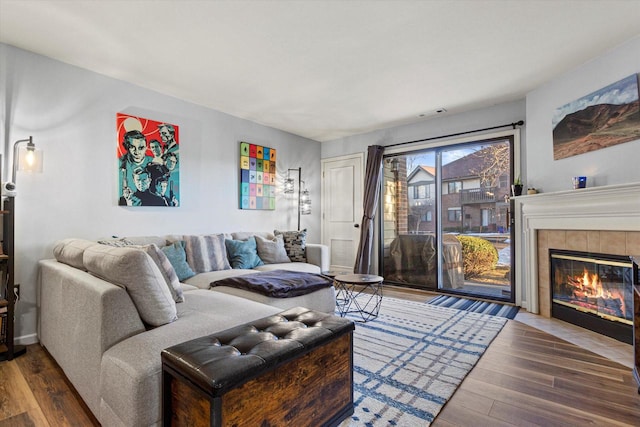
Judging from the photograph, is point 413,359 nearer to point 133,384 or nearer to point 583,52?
point 133,384

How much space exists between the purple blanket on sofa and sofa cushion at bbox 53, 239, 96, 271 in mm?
1135

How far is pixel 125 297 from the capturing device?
159cm

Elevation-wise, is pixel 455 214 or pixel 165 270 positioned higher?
pixel 455 214

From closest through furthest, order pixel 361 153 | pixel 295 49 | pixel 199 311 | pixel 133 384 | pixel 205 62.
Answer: pixel 133 384, pixel 199 311, pixel 295 49, pixel 205 62, pixel 361 153

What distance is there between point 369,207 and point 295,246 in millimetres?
1420

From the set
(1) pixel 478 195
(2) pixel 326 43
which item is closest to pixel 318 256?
(1) pixel 478 195

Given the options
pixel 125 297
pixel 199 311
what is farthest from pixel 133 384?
pixel 199 311

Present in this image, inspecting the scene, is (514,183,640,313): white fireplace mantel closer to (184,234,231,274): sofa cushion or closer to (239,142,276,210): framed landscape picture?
(239,142,276,210): framed landscape picture

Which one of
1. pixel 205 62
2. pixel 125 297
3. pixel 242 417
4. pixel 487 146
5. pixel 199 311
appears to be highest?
pixel 205 62

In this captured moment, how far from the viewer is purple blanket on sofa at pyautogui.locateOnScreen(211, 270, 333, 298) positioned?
8.93ft

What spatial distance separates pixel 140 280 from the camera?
1.61m

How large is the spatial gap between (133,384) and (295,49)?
104 inches

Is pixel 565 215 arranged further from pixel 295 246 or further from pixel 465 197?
pixel 295 246

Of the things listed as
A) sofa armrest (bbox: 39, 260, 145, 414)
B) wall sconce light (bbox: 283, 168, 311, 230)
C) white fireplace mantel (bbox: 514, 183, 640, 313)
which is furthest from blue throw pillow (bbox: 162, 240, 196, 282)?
white fireplace mantel (bbox: 514, 183, 640, 313)
